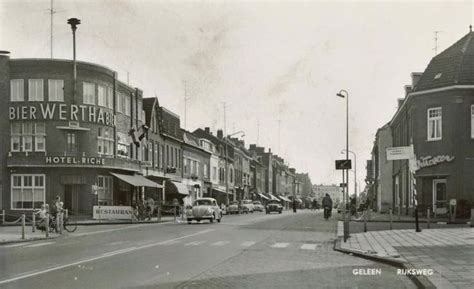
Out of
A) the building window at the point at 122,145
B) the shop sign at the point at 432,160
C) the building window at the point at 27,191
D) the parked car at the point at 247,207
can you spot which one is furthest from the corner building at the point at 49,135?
the parked car at the point at 247,207

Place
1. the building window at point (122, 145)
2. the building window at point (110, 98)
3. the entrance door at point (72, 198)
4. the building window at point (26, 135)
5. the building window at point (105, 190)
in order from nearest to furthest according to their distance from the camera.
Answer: the building window at point (26, 135)
the entrance door at point (72, 198)
the building window at point (105, 190)
the building window at point (110, 98)
the building window at point (122, 145)

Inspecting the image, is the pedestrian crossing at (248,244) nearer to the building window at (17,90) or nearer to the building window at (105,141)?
the building window at (105,141)

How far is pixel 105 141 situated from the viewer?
4631cm

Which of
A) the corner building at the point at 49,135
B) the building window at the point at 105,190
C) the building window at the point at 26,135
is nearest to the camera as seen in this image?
the corner building at the point at 49,135

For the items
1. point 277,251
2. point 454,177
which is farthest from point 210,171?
point 277,251

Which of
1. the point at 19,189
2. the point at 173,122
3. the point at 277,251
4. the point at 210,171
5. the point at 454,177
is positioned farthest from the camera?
the point at 210,171

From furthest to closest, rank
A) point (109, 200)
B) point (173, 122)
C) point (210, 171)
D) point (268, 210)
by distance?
1. point (210, 171)
2. point (268, 210)
3. point (173, 122)
4. point (109, 200)

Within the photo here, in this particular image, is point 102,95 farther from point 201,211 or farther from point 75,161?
point 201,211

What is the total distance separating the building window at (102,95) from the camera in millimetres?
45469

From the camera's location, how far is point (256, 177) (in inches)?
4754

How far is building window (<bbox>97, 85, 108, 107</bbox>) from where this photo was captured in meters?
45.5

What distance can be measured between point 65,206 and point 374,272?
34015 millimetres

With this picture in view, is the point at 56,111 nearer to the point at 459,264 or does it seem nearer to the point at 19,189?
the point at 19,189

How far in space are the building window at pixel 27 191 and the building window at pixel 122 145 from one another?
23.6ft
